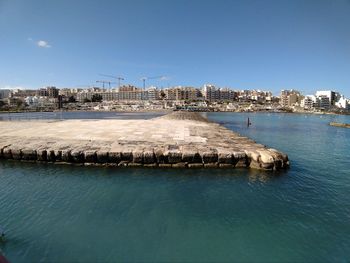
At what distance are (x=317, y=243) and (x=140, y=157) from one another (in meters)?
9.16

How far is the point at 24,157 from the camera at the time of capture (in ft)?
48.9

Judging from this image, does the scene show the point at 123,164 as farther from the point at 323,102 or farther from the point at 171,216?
the point at 323,102

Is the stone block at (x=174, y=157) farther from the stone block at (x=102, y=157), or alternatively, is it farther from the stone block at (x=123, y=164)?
the stone block at (x=102, y=157)

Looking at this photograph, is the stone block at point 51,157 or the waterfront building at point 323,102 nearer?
the stone block at point 51,157

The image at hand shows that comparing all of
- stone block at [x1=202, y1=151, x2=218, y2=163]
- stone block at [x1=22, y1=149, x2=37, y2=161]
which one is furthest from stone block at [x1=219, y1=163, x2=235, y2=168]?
stone block at [x1=22, y1=149, x2=37, y2=161]

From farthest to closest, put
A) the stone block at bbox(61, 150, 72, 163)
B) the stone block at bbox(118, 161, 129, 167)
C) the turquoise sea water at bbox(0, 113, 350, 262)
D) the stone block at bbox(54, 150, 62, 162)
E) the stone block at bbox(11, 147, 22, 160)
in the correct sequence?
the stone block at bbox(11, 147, 22, 160)
the stone block at bbox(54, 150, 62, 162)
the stone block at bbox(61, 150, 72, 163)
the stone block at bbox(118, 161, 129, 167)
the turquoise sea water at bbox(0, 113, 350, 262)

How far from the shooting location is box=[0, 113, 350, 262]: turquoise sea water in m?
6.42

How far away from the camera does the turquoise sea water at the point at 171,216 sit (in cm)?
642

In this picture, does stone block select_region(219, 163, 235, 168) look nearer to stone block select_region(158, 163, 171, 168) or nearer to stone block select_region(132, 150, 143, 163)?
stone block select_region(158, 163, 171, 168)

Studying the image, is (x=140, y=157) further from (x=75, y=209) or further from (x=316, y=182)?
(x=316, y=182)

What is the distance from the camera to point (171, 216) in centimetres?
816

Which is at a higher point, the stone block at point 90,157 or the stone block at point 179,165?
the stone block at point 90,157

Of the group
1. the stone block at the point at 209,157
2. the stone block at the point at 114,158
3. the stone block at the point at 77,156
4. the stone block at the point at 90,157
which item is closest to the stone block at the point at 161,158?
the stone block at the point at 114,158

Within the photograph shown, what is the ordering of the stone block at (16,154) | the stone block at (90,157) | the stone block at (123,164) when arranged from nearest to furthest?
the stone block at (123,164) < the stone block at (90,157) < the stone block at (16,154)
